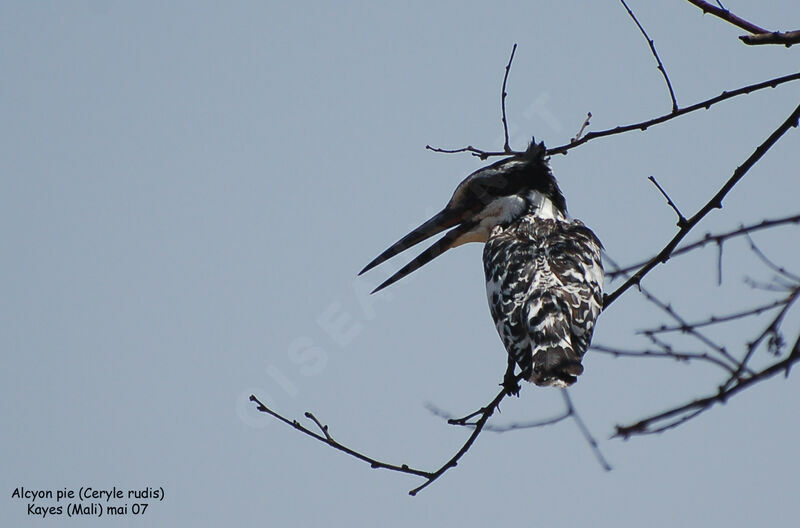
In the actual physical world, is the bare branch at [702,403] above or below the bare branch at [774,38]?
below

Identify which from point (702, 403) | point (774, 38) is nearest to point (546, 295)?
point (774, 38)

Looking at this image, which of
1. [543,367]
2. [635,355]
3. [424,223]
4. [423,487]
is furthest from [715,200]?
[424,223]

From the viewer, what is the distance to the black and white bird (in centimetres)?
425

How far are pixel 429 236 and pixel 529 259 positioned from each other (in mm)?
1427

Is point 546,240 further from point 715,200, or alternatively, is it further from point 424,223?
point 715,200

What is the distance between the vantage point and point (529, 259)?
4879mm

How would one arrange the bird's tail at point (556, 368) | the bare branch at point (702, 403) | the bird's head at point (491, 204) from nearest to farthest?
the bare branch at point (702, 403)
the bird's tail at point (556, 368)
the bird's head at point (491, 204)

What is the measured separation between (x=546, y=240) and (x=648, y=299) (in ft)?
5.46

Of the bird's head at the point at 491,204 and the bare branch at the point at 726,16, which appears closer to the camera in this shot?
the bare branch at the point at 726,16

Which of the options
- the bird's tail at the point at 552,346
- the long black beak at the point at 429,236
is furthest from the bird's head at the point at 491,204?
the bird's tail at the point at 552,346

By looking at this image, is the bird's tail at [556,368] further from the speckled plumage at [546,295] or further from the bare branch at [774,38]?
the bare branch at [774,38]

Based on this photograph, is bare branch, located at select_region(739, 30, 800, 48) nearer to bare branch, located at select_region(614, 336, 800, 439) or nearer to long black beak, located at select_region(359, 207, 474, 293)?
bare branch, located at select_region(614, 336, 800, 439)

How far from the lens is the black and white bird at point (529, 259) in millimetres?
4254

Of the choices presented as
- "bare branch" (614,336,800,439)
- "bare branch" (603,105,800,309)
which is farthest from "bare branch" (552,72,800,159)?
"bare branch" (614,336,800,439)
